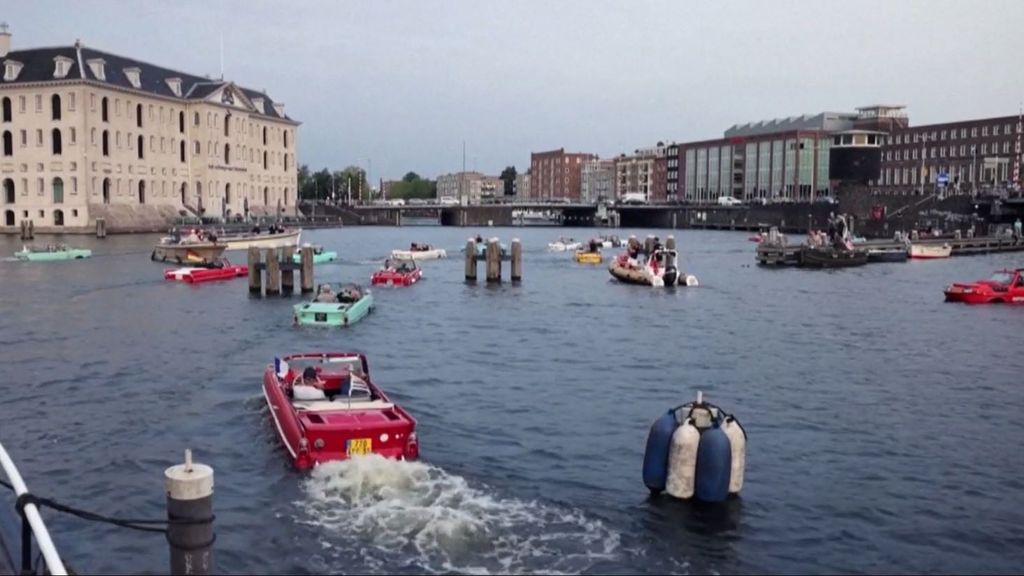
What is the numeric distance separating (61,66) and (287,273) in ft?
250

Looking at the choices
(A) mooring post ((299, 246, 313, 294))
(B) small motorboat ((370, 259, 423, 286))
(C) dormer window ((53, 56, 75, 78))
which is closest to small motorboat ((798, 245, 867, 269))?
(B) small motorboat ((370, 259, 423, 286))

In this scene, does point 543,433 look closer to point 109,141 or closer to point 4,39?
point 109,141

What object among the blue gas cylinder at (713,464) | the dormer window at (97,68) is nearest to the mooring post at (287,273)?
the blue gas cylinder at (713,464)

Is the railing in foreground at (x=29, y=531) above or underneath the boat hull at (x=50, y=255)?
above

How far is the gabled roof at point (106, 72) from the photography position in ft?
370

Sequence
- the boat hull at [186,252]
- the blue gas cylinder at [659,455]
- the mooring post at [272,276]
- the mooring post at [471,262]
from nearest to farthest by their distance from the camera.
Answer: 1. the blue gas cylinder at [659,455]
2. the mooring post at [272,276]
3. the mooring post at [471,262]
4. the boat hull at [186,252]

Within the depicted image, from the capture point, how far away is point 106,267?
6794 centimetres

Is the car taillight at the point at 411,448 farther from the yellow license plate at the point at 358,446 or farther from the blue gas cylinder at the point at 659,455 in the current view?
the blue gas cylinder at the point at 659,455

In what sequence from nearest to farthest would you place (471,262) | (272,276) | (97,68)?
(272,276) < (471,262) < (97,68)

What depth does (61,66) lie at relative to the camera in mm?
112438

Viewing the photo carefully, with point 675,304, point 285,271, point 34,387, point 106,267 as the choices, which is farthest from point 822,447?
point 106,267

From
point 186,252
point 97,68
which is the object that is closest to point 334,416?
point 186,252

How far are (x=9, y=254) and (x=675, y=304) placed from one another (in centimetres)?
5870

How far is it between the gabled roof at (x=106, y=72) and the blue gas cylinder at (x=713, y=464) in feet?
363
